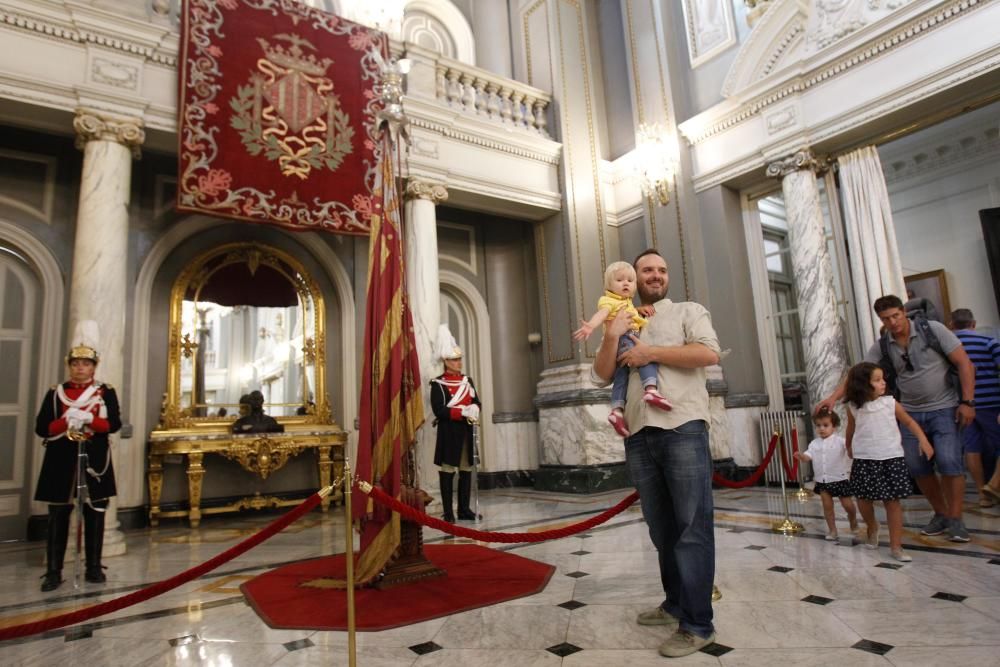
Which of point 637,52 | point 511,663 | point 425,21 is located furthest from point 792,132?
point 511,663

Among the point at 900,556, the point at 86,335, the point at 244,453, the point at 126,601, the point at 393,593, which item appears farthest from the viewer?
the point at 244,453

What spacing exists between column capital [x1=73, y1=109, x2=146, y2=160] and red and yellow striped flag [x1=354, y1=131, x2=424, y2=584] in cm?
315

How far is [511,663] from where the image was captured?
7.58 ft

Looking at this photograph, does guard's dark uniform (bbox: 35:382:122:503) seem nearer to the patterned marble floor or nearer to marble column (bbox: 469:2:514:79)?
the patterned marble floor

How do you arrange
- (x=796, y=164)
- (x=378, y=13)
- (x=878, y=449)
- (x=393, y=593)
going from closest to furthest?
(x=393, y=593)
(x=878, y=449)
(x=796, y=164)
(x=378, y=13)

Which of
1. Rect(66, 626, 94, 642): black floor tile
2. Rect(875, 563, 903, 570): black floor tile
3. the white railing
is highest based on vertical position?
the white railing

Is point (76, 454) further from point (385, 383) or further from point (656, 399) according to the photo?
point (656, 399)

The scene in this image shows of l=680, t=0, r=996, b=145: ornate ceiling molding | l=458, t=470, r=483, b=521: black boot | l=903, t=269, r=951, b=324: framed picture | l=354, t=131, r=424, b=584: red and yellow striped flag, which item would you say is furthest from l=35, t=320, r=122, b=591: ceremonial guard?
l=903, t=269, r=951, b=324: framed picture

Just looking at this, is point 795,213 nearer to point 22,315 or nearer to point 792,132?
point 792,132

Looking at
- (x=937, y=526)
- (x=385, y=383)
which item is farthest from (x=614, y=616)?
(x=937, y=526)

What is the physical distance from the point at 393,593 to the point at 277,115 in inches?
192

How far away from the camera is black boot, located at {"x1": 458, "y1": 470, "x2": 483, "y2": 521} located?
5.73 metres

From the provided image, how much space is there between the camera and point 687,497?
232 cm

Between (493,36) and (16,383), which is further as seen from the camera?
(493,36)
